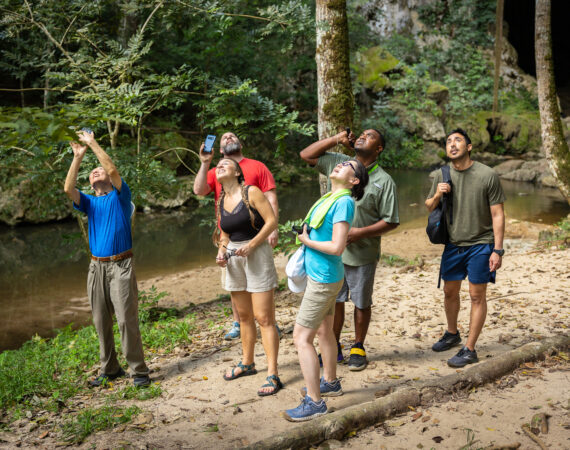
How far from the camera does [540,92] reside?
9461mm

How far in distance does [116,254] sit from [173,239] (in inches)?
346

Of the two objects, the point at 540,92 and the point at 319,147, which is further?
the point at 540,92

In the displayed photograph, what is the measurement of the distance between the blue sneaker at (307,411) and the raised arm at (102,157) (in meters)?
2.48

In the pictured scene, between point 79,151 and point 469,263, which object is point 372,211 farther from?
point 79,151

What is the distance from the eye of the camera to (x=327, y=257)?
140 inches

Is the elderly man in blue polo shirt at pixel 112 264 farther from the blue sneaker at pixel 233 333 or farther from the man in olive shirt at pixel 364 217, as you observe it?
the man in olive shirt at pixel 364 217

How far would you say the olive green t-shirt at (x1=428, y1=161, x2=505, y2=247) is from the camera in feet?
14.0

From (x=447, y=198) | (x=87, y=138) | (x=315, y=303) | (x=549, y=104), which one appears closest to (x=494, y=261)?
(x=447, y=198)

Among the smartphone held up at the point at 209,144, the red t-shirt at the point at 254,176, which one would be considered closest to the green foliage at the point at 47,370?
the red t-shirt at the point at 254,176

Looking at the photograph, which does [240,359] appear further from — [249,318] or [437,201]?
[437,201]

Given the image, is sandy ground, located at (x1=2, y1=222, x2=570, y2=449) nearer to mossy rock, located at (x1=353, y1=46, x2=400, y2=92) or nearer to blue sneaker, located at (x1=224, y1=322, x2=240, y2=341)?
blue sneaker, located at (x1=224, y1=322, x2=240, y2=341)

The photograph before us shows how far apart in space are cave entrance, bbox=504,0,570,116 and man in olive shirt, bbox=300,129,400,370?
31.6 m

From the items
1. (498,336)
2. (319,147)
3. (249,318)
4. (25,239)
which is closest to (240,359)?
(249,318)

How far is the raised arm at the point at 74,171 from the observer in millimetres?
4168
